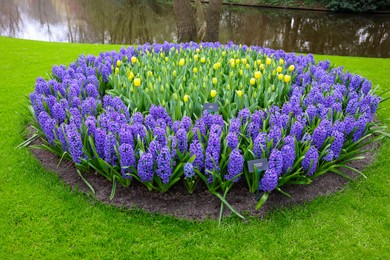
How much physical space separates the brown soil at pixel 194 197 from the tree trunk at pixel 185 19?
20.5ft

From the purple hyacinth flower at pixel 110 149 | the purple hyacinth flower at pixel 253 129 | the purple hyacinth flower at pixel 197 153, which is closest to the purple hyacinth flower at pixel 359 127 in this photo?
the purple hyacinth flower at pixel 253 129

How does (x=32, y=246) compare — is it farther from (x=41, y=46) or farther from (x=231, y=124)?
(x=41, y=46)

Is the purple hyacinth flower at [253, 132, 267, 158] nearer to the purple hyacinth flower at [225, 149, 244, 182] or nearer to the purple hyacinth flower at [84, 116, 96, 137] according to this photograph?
the purple hyacinth flower at [225, 149, 244, 182]

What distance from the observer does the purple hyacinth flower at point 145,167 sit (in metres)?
2.80

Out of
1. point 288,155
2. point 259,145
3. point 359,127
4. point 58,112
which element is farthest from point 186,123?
point 359,127

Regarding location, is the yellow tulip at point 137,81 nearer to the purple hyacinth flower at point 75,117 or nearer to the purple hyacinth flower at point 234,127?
the purple hyacinth flower at point 75,117

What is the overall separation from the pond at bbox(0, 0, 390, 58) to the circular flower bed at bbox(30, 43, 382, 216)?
33.9 ft

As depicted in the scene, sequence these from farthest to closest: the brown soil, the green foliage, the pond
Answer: the green foliage, the pond, the brown soil

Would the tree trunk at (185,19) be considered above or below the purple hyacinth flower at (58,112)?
above

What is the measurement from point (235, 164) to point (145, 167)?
75cm

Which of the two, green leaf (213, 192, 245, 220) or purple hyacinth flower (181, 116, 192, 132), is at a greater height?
purple hyacinth flower (181, 116, 192, 132)

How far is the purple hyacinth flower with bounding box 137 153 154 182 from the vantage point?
2.80 meters

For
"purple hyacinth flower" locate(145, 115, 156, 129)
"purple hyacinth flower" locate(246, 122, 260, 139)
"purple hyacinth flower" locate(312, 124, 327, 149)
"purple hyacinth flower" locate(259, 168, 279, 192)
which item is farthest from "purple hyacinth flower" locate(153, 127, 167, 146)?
"purple hyacinth flower" locate(312, 124, 327, 149)

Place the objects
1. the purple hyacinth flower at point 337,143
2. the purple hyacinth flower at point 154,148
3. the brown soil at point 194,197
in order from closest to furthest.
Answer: the purple hyacinth flower at point 154,148, the brown soil at point 194,197, the purple hyacinth flower at point 337,143
